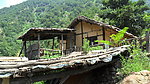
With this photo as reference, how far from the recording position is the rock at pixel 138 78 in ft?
16.2

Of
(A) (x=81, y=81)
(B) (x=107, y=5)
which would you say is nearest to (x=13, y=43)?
(B) (x=107, y=5)

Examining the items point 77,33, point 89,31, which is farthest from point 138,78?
point 77,33

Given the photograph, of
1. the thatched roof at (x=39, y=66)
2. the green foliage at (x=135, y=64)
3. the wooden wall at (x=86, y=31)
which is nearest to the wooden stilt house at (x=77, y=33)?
the wooden wall at (x=86, y=31)

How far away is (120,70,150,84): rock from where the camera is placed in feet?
16.2

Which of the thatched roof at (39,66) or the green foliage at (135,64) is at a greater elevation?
the thatched roof at (39,66)

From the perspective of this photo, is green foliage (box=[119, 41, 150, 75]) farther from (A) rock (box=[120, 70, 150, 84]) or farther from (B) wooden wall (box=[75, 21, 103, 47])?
(B) wooden wall (box=[75, 21, 103, 47])

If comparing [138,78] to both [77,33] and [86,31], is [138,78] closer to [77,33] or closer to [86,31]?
[86,31]

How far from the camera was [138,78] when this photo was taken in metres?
5.03

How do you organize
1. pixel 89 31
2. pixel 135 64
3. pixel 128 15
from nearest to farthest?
1. pixel 135 64
2. pixel 89 31
3. pixel 128 15

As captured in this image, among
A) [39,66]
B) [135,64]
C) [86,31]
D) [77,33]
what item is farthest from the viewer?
[77,33]

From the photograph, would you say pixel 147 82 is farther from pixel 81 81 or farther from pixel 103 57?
pixel 81 81

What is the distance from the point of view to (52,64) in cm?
405

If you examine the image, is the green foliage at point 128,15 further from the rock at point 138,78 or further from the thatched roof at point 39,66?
the thatched roof at point 39,66

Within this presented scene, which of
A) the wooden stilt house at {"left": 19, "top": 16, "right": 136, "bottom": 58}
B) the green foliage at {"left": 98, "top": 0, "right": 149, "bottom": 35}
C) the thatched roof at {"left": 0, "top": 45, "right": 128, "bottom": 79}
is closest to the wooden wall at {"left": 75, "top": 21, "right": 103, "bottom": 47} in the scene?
the wooden stilt house at {"left": 19, "top": 16, "right": 136, "bottom": 58}
